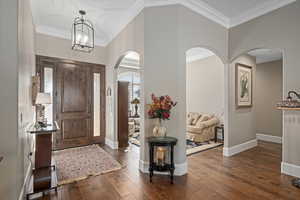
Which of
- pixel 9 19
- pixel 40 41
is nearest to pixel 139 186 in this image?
pixel 9 19

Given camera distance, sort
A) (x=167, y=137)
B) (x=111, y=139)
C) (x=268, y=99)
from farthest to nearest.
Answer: (x=268, y=99), (x=111, y=139), (x=167, y=137)

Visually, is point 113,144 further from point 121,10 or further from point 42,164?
point 121,10

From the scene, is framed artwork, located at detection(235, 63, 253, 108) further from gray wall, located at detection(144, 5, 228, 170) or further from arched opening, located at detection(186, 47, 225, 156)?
gray wall, located at detection(144, 5, 228, 170)

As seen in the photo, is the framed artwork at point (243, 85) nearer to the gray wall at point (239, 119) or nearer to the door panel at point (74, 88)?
the gray wall at point (239, 119)

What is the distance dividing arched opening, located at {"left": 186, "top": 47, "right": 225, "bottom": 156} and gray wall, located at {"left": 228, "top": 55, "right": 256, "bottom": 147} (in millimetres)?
606

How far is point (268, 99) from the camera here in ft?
17.8

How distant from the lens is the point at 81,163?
332 cm

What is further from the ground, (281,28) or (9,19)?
(281,28)

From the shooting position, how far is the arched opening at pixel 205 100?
16.6ft

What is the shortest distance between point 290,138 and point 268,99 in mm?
3084

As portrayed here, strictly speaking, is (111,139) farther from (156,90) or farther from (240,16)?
(240,16)

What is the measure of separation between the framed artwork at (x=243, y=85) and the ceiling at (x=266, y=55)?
0.52 meters

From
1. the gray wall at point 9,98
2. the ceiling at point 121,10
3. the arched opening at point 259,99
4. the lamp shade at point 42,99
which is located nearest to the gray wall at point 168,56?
the ceiling at point 121,10

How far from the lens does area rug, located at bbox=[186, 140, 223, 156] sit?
4.23 meters
